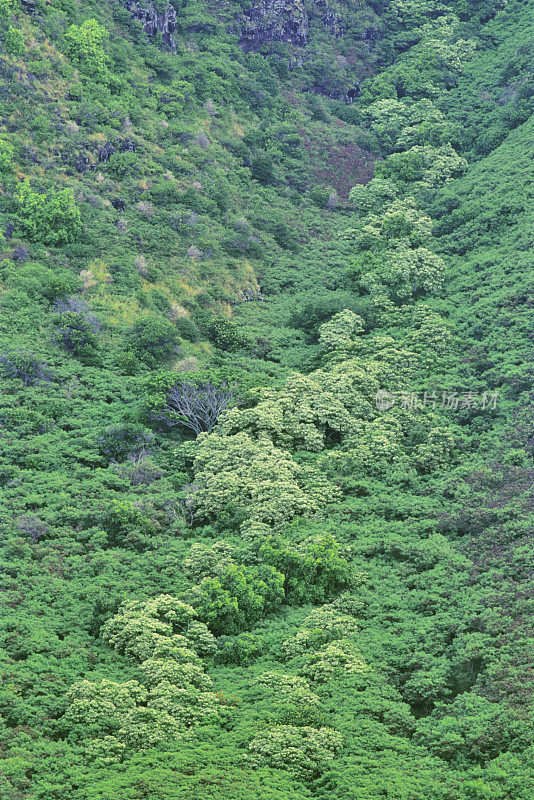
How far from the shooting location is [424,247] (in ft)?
172

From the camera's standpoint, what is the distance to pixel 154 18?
67312 mm

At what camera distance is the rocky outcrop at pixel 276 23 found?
7650cm

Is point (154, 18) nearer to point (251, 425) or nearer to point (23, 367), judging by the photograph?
point (23, 367)

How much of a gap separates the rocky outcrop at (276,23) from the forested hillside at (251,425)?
202 inches

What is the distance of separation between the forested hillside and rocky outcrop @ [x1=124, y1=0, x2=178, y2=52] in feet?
0.90

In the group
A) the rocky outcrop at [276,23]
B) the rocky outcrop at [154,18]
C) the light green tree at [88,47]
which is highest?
the rocky outcrop at [276,23]

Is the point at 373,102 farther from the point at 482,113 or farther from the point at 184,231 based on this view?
the point at 184,231

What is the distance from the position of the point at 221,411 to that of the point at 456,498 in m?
11.3

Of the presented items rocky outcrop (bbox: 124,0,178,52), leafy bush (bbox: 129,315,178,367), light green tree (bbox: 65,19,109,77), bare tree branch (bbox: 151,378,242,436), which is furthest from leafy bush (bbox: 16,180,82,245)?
rocky outcrop (bbox: 124,0,178,52)

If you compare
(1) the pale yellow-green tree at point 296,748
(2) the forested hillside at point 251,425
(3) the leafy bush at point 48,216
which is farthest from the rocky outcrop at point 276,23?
(1) the pale yellow-green tree at point 296,748

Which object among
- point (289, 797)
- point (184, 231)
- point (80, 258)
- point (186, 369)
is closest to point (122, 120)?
point (184, 231)

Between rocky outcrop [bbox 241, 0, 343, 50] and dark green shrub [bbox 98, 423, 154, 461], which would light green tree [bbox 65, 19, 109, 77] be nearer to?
rocky outcrop [bbox 241, 0, 343, 50]

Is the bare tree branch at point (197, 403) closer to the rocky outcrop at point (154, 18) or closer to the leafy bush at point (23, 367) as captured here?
the leafy bush at point (23, 367)

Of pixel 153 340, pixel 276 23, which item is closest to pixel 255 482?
pixel 153 340
